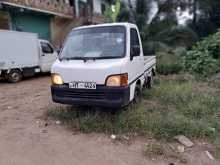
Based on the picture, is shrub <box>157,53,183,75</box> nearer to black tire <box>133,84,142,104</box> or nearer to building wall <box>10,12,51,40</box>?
black tire <box>133,84,142,104</box>

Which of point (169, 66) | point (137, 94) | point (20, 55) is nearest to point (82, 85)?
point (137, 94)

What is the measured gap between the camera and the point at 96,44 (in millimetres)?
5168

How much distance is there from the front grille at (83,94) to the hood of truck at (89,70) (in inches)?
8.1

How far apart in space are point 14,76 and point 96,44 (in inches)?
263

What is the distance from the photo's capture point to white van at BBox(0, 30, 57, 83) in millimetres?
10117

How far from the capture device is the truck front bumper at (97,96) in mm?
4473

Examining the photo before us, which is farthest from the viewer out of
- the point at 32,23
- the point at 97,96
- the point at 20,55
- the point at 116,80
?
the point at 32,23

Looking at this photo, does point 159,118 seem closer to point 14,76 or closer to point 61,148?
point 61,148

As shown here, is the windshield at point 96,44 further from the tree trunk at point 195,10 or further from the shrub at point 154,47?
the tree trunk at point 195,10

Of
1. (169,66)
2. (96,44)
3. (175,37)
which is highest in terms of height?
(175,37)

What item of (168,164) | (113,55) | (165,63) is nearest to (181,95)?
(113,55)

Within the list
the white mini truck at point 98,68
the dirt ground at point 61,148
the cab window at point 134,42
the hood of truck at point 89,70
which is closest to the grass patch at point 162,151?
the dirt ground at point 61,148

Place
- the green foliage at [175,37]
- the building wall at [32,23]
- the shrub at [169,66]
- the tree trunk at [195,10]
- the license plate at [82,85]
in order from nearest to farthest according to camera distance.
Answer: the license plate at [82,85] < the shrub at [169,66] < the building wall at [32,23] < the green foliage at [175,37] < the tree trunk at [195,10]

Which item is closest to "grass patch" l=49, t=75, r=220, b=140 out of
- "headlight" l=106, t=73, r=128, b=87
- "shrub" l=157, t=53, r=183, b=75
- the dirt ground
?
the dirt ground
